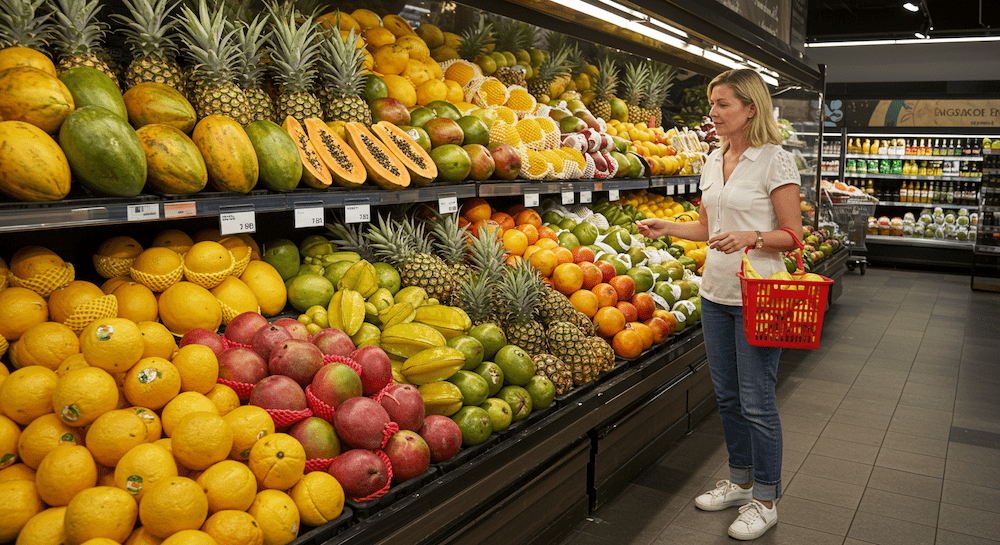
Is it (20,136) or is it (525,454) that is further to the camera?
(525,454)

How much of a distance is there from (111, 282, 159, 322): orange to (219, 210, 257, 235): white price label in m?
0.31

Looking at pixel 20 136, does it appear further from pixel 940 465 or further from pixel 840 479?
pixel 940 465

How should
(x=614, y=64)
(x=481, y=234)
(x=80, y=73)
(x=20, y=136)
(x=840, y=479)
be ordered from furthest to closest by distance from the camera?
1. (x=614, y=64)
2. (x=840, y=479)
3. (x=481, y=234)
4. (x=80, y=73)
5. (x=20, y=136)

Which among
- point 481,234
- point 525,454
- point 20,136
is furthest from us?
point 481,234

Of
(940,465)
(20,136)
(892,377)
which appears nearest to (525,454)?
(20,136)

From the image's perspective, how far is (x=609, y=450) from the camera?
312 centimetres

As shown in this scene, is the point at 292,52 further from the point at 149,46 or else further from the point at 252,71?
the point at 149,46

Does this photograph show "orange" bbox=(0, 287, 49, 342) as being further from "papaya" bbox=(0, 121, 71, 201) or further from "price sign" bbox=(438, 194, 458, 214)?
"price sign" bbox=(438, 194, 458, 214)

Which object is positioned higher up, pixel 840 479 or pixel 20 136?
pixel 20 136

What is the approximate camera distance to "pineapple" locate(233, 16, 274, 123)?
2496 mm

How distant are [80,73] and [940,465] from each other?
14.1 feet

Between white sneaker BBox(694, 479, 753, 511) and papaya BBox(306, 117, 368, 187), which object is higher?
papaya BBox(306, 117, 368, 187)

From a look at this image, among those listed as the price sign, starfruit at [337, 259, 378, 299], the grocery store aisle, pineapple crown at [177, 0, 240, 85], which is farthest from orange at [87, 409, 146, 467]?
the grocery store aisle

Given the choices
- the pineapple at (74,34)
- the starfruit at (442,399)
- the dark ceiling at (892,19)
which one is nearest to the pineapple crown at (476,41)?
the pineapple at (74,34)
